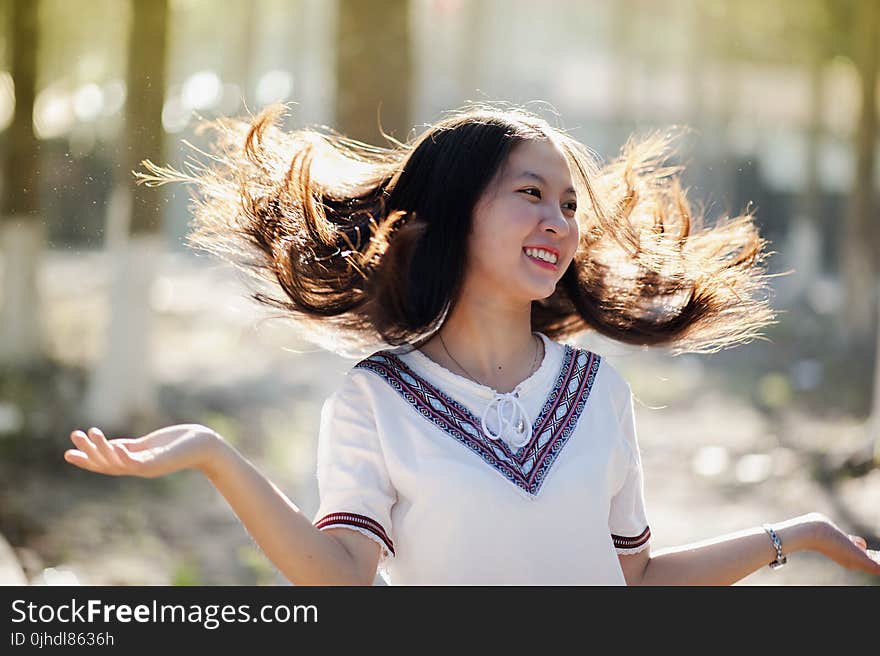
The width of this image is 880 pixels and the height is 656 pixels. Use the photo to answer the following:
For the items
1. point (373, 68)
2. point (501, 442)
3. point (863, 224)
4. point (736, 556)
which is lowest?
point (863, 224)

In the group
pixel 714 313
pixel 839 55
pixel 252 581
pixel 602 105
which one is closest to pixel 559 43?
pixel 602 105

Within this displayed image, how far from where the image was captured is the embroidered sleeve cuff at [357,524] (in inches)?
80.7

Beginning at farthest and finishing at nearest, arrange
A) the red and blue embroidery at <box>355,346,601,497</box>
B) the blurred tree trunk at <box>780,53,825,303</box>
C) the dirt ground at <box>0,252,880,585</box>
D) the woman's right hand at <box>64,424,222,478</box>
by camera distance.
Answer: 1. the blurred tree trunk at <box>780,53,825,303</box>
2. the dirt ground at <box>0,252,880,585</box>
3. the red and blue embroidery at <box>355,346,601,497</box>
4. the woman's right hand at <box>64,424,222,478</box>

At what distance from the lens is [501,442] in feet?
7.19

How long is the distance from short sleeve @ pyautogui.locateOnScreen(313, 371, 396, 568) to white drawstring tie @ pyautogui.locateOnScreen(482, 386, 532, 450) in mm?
223

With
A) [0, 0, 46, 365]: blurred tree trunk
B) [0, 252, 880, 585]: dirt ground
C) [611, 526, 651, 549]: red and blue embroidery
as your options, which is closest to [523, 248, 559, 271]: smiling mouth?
[611, 526, 651, 549]: red and blue embroidery

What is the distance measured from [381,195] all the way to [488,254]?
0.97ft

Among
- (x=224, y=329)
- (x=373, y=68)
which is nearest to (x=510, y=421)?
(x=373, y=68)

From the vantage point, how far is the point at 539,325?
8.66ft

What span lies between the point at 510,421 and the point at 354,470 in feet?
1.06

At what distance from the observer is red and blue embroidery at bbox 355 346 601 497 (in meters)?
2.15

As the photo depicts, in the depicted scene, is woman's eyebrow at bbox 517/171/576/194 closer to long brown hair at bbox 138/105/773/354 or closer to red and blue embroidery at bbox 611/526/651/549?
long brown hair at bbox 138/105/773/354

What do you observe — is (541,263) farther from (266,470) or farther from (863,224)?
(863,224)

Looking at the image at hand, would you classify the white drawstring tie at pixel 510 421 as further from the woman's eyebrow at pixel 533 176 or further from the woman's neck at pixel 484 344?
the woman's eyebrow at pixel 533 176
